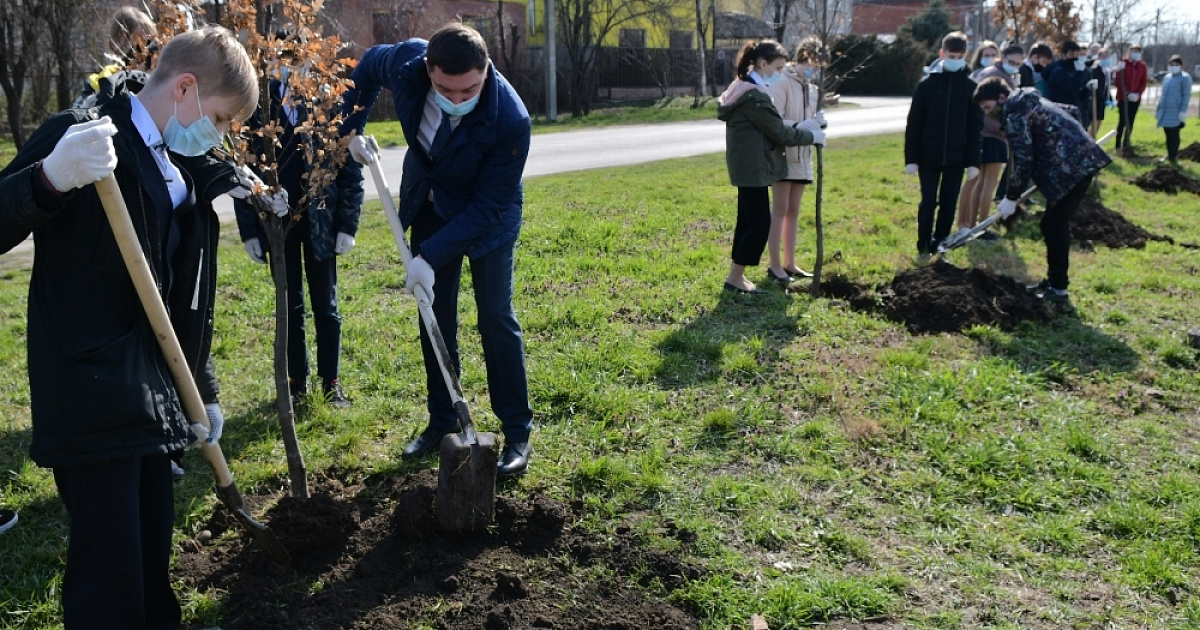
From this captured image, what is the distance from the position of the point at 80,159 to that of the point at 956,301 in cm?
572

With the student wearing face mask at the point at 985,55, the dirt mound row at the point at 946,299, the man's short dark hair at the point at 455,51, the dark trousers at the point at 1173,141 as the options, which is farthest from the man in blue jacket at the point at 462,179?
the dark trousers at the point at 1173,141

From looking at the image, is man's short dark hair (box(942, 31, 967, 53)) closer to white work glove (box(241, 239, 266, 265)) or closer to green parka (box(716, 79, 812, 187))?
green parka (box(716, 79, 812, 187))

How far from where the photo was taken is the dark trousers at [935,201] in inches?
316

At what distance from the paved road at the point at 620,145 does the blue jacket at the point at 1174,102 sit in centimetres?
446

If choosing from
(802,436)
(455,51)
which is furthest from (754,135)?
(455,51)

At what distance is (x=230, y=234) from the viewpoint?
9.12 m

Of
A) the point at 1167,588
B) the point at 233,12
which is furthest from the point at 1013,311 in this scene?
the point at 233,12

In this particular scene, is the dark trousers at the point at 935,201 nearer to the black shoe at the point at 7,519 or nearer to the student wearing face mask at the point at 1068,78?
the student wearing face mask at the point at 1068,78

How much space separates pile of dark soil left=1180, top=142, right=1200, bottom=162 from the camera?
16.0 meters

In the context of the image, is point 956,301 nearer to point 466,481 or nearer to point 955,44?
point 955,44

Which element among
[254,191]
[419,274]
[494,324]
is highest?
[254,191]

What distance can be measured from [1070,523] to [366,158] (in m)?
3.31

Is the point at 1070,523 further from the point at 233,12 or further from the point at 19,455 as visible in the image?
the point at 19,455

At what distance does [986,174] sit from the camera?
9.09m
